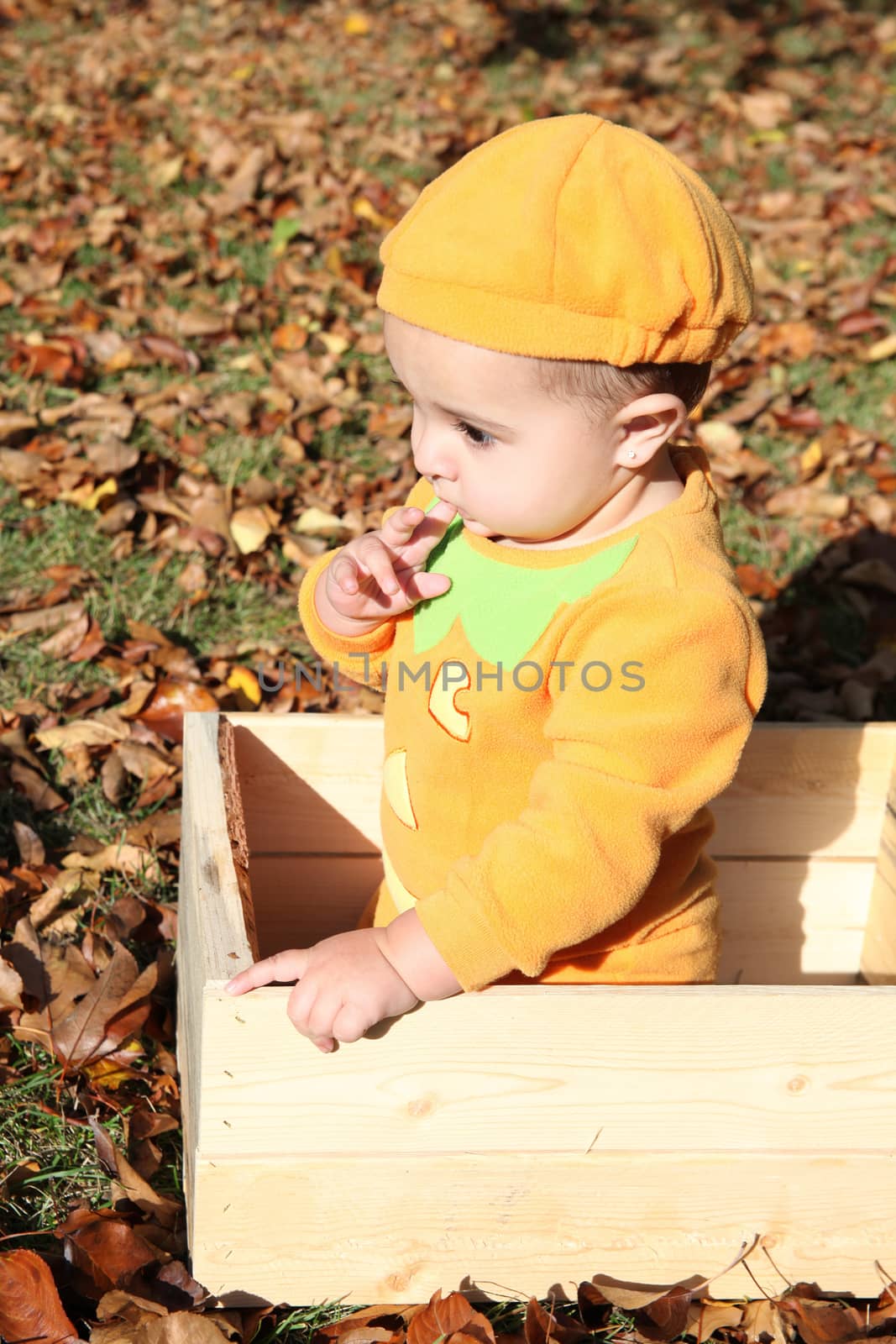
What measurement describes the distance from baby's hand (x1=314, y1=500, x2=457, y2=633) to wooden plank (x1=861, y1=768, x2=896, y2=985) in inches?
38.4

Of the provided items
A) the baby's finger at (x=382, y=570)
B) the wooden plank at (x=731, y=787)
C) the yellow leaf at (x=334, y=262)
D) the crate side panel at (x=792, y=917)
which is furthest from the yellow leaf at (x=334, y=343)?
the baby's finger at (x=382, y=570)

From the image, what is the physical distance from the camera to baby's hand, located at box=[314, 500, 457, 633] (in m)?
1.79

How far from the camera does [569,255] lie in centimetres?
136

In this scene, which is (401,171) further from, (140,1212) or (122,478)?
(140,1212)

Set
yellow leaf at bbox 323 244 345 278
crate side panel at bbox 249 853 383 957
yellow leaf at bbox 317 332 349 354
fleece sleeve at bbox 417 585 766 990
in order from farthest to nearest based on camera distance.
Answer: yellow leaf at bbox 323 244 345 278, yellow leaf at bbox 317 332 349 354, crate side panel at bbox 249 853 383 957, fleece sleeve at bbox 417 585 766 990

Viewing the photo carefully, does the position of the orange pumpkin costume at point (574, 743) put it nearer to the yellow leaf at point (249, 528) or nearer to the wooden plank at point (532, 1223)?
the wooden plank at point (532, 1223)

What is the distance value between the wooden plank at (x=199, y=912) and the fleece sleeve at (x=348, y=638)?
7.8 inches

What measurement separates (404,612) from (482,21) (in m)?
7.25

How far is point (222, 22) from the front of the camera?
750cm

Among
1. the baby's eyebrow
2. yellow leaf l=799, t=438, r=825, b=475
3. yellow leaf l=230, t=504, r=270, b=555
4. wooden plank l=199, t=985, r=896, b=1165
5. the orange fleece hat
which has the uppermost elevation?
the orange fleece hat

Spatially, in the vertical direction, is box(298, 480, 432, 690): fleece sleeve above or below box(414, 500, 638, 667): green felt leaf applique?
below

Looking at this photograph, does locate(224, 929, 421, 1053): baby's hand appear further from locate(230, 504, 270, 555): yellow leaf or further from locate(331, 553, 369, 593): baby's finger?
locate(230, 504, 270, 555): yellow leaf

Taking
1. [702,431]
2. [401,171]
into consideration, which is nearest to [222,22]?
[401,171]

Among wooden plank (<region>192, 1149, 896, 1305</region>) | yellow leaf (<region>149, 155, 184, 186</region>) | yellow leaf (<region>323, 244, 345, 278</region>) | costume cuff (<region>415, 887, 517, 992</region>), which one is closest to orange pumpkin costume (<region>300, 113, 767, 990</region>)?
costume cuff (<region>415, 887, 517, 992</region>)
